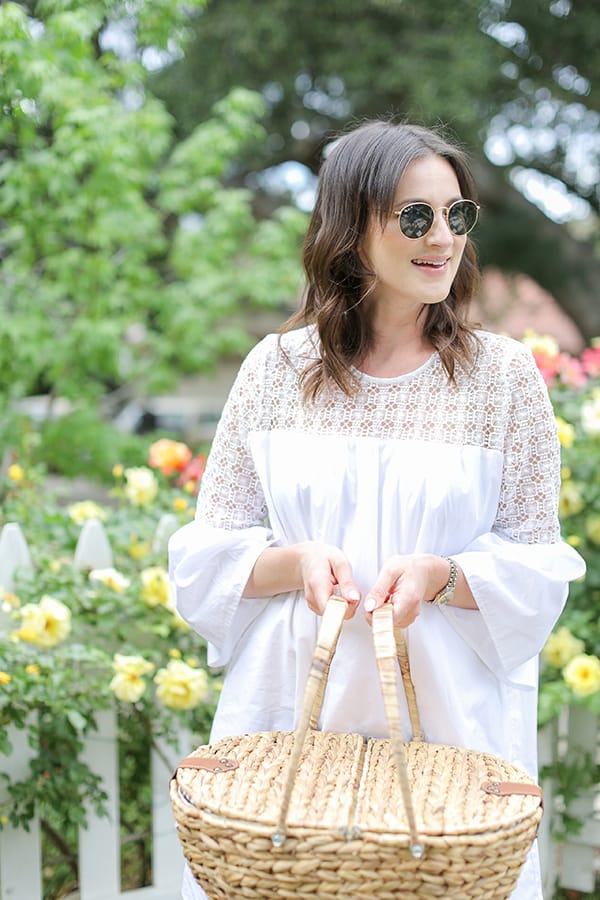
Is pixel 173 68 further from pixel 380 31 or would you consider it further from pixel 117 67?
pixel 117 67

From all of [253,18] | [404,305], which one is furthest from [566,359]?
[253,18]

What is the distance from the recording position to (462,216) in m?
1.49

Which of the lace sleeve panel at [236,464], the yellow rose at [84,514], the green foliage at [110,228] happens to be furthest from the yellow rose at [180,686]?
the green foliage at [110,228]

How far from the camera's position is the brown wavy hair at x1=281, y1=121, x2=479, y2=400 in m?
1.48

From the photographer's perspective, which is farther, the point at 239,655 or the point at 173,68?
the point at 173,68

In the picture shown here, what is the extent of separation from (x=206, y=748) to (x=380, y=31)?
805 cm

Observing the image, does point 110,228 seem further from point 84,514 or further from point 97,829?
point 97,829

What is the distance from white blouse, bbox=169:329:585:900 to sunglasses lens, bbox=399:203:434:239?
0.22 m

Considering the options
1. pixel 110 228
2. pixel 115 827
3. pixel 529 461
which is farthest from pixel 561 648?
pixel 110 228

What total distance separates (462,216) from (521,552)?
1.77ft

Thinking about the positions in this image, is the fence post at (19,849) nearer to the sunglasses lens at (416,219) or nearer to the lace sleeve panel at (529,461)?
the lace sleeve panel at (529,461)

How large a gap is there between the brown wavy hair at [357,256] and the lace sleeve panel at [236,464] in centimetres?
10

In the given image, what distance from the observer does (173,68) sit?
836 centimetres

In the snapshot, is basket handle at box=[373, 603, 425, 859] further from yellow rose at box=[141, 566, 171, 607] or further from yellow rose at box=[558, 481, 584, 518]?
yellow rose at box=[558, 481, 584, 518]
